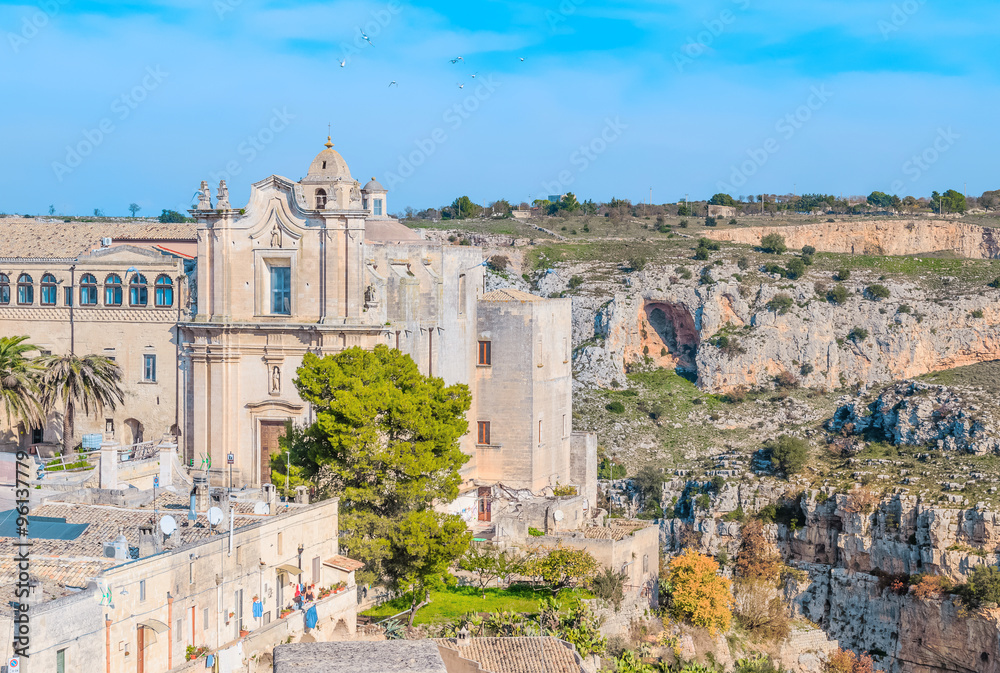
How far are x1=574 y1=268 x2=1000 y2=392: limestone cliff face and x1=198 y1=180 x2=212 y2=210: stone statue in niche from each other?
3996 centimetres

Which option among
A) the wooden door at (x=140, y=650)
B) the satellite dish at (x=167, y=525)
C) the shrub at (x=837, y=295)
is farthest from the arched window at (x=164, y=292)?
the shrub at (x=837, y=295)

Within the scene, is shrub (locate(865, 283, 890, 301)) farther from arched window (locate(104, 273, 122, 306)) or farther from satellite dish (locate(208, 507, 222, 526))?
satellite dish (locate(208, 507, 222, 526))

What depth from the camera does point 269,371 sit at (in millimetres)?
42719

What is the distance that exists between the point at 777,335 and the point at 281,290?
48.2m

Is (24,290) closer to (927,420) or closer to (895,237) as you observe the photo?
(927,420)

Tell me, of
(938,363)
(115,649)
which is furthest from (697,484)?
(115,649)

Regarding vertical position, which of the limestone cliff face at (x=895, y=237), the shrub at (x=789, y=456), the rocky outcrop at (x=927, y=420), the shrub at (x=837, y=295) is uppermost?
the limestone cliff face at (x=895, y=237)

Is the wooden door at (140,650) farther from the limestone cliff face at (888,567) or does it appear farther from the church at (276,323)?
the limestone cliff face at (888,567)

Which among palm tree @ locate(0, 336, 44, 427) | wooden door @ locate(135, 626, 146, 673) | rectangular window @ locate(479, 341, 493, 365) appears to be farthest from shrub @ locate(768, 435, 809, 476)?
wooden door @ locate(135, 626, 146, 673)

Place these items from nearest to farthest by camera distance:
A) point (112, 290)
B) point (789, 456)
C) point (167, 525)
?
1. point (167, 525)
2. point (112, 290)
3. point (789, 456)

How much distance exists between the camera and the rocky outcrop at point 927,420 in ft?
207

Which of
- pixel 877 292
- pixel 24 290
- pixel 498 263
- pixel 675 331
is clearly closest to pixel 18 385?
pixel 24 290

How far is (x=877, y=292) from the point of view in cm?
8756

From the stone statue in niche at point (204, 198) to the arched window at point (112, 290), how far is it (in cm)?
428
